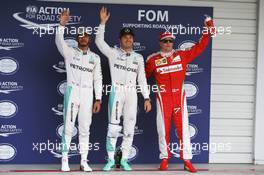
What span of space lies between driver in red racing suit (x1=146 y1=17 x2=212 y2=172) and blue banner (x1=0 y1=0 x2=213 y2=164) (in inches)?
16.1

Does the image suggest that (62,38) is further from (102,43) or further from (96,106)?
(96,106)

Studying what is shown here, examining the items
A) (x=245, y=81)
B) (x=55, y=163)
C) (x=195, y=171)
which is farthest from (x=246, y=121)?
(x=55, y=163)

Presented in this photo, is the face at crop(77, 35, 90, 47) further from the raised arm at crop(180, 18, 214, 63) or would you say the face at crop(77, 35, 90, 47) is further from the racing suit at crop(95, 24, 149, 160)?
the raised arm at crop(180, 18, 214, 63)

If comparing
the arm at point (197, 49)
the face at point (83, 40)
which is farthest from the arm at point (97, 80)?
the arm at point (197, 49)

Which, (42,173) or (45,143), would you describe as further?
(45,143)

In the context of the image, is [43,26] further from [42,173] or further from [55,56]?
[42,173]

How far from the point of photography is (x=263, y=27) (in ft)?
23.6

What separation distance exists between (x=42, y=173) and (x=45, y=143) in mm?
650

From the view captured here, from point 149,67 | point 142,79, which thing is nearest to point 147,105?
point 142,79

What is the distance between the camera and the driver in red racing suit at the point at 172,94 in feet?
21.9

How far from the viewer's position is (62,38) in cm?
628

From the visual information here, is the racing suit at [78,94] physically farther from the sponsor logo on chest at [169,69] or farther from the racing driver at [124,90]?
the sponsor logo on chest at [169,69]

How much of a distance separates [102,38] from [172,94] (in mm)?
1181

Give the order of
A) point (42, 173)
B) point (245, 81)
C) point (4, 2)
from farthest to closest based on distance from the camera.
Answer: point (245, 81)
point (4, 2)
point (42, 173)
